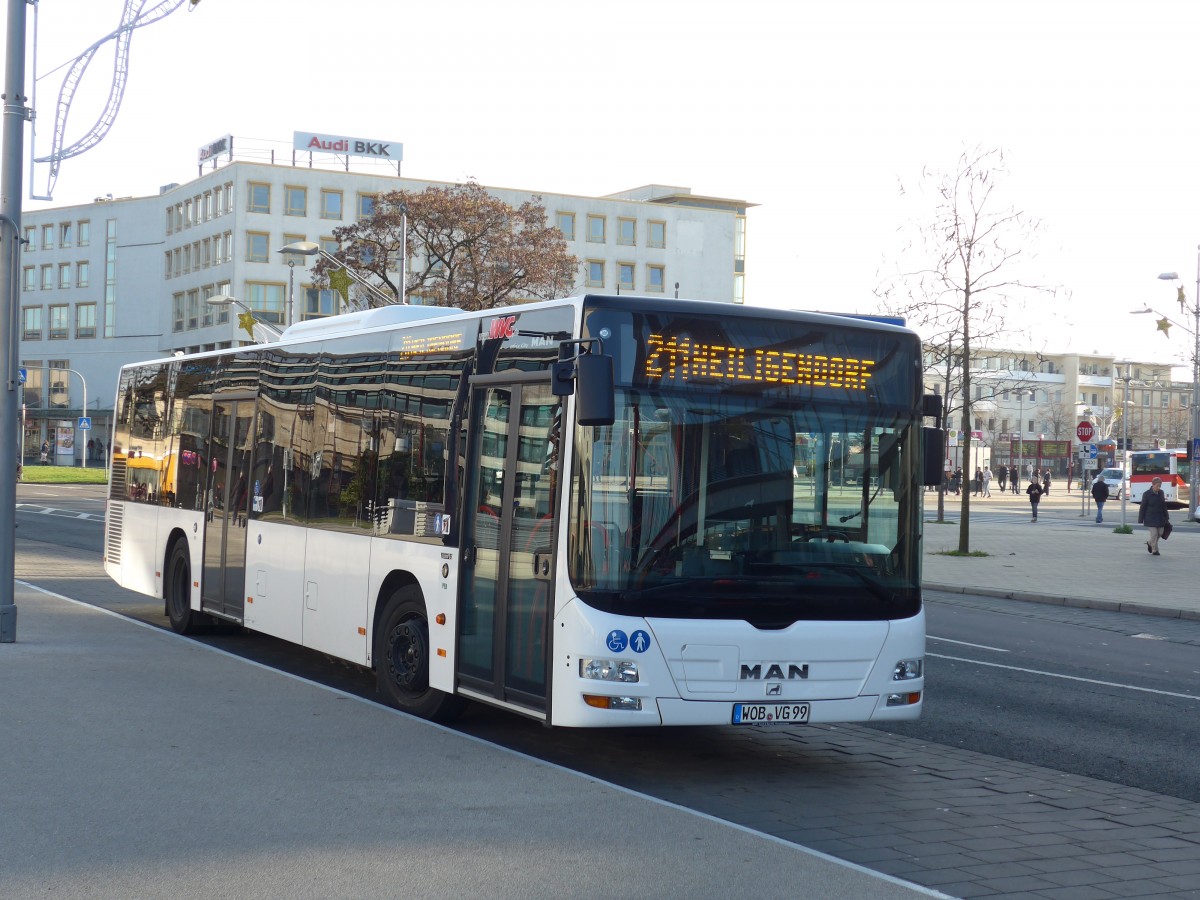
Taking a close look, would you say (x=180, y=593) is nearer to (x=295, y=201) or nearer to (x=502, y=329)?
(x=502, y=329)

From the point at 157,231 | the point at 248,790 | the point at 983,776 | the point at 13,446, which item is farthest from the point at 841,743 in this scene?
the point at 157,231

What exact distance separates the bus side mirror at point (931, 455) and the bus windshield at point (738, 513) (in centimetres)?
38

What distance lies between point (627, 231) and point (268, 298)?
23092 mm

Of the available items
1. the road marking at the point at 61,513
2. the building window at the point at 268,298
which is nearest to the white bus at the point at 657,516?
the road marking at the point at 61,513

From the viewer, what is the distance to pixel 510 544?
348 inches

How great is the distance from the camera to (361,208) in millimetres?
84750

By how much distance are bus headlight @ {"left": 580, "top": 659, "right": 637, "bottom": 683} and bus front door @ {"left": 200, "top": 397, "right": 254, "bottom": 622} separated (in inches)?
240

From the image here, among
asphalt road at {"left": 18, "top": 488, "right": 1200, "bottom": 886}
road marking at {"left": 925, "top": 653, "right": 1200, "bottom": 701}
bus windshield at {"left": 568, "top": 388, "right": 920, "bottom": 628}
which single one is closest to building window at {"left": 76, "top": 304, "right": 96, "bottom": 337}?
asphalt road at {"left": 18, "top": 488, "right": 1200, "bottom": 886}

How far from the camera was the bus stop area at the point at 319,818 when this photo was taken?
5688mm

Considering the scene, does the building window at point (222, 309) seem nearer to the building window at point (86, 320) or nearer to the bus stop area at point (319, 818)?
the building window at point (86, 320)

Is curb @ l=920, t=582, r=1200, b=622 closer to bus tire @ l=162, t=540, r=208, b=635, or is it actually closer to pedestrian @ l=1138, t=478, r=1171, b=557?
pedestrian @ l=1138, t=478, r=1171, b=557

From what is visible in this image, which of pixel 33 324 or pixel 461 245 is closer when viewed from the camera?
pixel 461 245

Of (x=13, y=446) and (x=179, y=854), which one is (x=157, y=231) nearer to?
(x=13, y=446)

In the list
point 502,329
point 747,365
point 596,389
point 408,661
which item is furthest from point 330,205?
point 596,389
